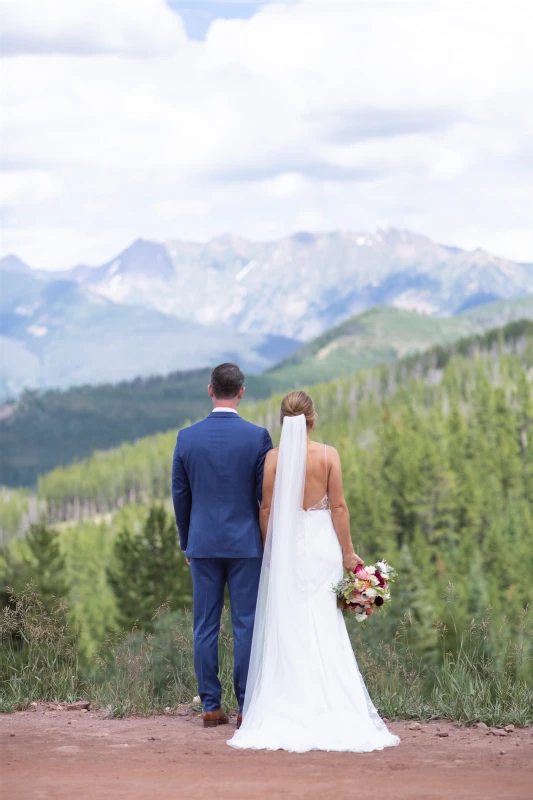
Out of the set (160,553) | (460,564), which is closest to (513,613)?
(460,564)

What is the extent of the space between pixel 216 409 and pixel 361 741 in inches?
107

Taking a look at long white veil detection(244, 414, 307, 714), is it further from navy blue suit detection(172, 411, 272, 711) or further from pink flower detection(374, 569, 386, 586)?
pink flower detection(374, 569, 386, 586)

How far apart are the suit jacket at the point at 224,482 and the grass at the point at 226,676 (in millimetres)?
1331

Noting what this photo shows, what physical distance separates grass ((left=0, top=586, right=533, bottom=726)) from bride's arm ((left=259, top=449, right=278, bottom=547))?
4.42 ft

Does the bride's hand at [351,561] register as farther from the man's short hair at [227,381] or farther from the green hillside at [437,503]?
the green hillside at [437,503]

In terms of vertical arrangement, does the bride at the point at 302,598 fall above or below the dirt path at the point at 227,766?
above

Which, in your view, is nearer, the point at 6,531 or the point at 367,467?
the point at 367,467

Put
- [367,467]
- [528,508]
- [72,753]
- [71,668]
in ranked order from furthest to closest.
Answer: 1. [367,467]
2. [528,508]
3. [71,668]
4. [72,753]

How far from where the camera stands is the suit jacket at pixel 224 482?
843 centimetres

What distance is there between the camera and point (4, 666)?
33.0 feet

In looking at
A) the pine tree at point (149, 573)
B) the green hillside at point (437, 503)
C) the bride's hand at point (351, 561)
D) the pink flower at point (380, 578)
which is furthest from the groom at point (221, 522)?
the green hillside at point (437, 503)

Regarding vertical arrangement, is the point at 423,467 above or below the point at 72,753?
above

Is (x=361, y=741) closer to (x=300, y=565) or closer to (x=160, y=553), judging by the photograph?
(x=300, y=565)

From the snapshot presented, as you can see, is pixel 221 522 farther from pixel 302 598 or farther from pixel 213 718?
pixel 213 718
